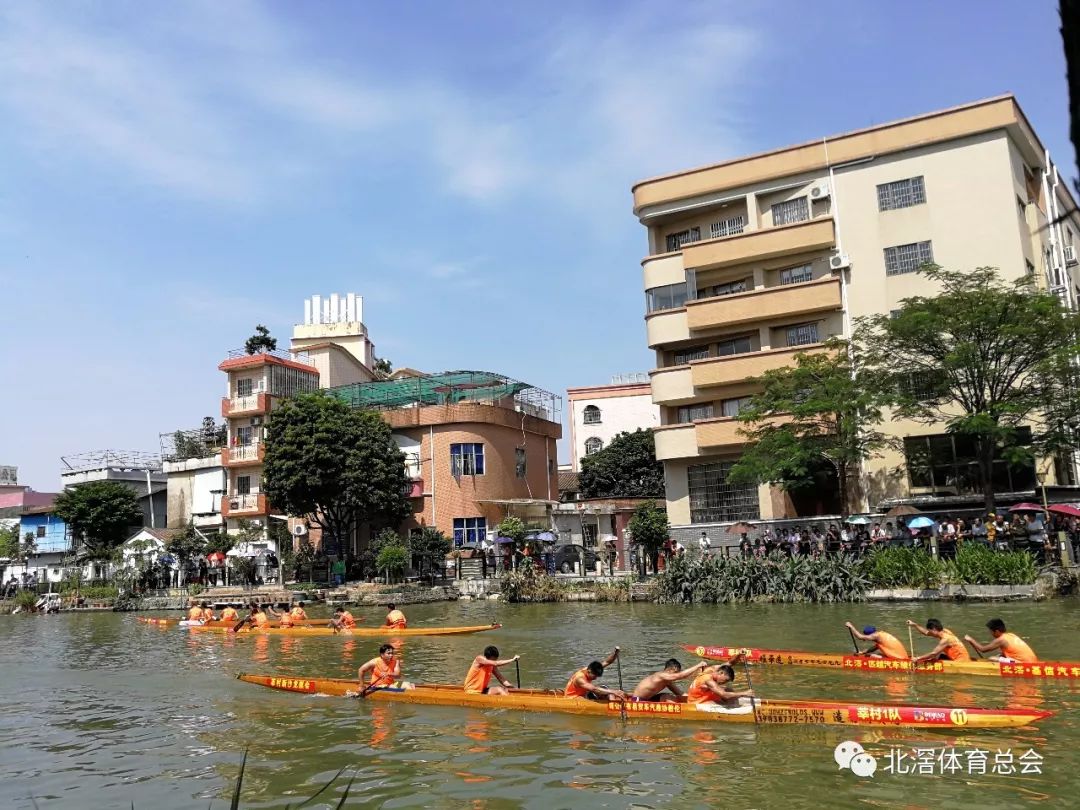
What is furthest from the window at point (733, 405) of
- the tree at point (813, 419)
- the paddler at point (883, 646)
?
the paddler at point (883, 646)

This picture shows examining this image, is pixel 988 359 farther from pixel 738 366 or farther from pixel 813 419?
pixel 738 366

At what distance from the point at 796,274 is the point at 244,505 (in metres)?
31.3

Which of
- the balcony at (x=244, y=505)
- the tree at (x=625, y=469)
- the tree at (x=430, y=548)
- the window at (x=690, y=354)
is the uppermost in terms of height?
the window at (x=690, y=354)

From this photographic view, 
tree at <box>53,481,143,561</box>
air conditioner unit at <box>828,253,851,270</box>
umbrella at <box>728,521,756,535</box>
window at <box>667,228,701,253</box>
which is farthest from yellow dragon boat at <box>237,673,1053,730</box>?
tree at <box>53,481,143,561</box>

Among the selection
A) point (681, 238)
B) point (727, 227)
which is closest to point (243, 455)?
point (681, 238)

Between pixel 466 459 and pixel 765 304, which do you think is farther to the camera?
pixel 466 459

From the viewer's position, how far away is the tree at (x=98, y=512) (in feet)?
165

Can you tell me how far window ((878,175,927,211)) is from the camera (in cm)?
3369

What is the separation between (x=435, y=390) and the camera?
47.8 meters

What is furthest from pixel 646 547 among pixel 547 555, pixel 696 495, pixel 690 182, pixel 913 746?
pixel 913 746

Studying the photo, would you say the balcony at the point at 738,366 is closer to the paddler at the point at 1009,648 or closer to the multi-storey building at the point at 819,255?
the multi-storey building at the point at 819,255

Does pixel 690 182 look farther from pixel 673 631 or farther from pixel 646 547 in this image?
pixel 673 631

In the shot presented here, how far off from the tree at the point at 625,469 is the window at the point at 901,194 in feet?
85.0

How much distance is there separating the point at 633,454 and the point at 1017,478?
29.2m
